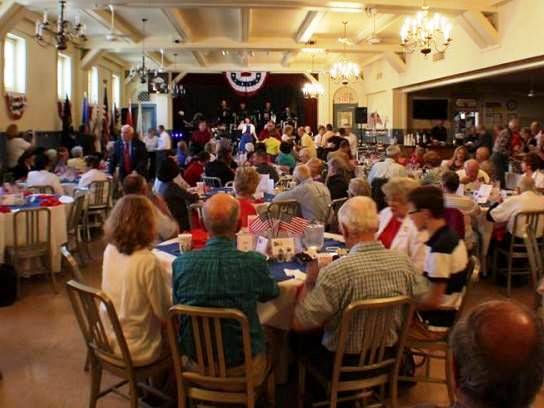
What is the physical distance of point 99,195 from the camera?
756 centimetres

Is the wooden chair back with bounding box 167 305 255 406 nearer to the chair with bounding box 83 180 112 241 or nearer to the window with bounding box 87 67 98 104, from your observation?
the chair with bounding box 83 180 112 241

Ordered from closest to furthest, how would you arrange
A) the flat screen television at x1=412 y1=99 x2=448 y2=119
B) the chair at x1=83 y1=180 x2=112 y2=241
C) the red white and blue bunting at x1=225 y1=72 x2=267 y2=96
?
the chair at x1=83 y1=180 x2=112 y2=241 < the flat screen television at x1=412 y1=99 x2=448 y2=119 < the red white and blue bunting at x1=225 y1=72 x2=267 y2=96

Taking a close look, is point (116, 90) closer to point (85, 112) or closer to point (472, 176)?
point (85, 112)

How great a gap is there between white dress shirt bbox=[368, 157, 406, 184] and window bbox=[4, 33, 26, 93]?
677 centimetres

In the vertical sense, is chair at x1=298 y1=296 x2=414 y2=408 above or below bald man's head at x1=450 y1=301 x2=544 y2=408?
below

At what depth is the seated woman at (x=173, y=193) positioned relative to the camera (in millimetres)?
5555

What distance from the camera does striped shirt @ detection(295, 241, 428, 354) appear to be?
258 cm

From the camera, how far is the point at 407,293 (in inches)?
105

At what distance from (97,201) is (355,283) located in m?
5.68

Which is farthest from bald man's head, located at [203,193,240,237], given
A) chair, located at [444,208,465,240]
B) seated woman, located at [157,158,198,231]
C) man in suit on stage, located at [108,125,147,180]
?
man in suit on stage, located at [108,125,147,180]

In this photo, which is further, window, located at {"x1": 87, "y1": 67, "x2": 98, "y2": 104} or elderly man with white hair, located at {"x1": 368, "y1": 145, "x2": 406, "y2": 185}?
window, located at {"x1": 87, "y1": 67, "x2": 98, "y2": 104}

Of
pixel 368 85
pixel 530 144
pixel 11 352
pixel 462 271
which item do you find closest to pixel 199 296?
pixel 462 271

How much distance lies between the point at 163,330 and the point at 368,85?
54.4ft

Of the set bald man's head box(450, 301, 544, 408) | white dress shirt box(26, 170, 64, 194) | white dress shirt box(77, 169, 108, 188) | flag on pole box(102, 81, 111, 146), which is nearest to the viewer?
bald man's head box(450, 301, 544, 408)
